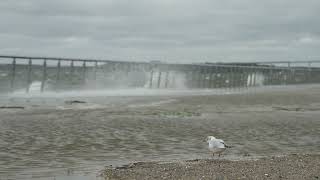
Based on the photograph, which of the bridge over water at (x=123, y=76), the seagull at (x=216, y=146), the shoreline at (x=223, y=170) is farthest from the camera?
the bridge over water at (x=123, y=76)

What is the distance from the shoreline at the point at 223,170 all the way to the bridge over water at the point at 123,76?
65.4 metres

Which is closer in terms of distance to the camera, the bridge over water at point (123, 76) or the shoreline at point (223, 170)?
the shoreline at point (223, 170)

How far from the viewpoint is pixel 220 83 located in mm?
128375

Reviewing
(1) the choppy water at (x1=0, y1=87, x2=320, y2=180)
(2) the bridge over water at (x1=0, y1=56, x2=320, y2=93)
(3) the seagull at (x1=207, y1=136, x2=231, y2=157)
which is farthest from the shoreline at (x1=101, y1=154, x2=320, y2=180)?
(2) the bridge over water at (x1=0, y1=56, x2=320, y2=93)

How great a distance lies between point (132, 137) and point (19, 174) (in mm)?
8542

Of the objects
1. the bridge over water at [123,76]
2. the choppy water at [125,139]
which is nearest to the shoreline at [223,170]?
the choppy water at [125,139]

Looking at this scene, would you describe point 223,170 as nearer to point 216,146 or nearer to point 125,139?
point 216,146

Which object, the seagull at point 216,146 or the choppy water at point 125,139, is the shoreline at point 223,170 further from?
the choppy water at point 125,139

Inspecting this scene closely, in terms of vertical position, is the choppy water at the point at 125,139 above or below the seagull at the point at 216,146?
below

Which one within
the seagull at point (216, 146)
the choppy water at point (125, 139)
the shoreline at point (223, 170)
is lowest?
the choppy water at point (125, 139)

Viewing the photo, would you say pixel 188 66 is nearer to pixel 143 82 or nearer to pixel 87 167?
pixel 143 82

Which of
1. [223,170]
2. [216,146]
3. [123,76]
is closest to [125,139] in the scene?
[216,146]

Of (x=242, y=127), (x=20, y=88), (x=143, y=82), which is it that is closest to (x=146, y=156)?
(x=242, y=127)

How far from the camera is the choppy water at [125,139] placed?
14.5 m
